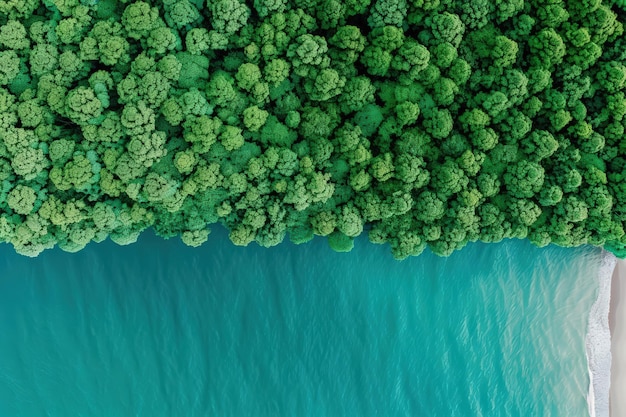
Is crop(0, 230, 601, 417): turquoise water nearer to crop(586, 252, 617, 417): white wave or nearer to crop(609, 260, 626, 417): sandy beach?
crop(609, 260, 626, 417): sandy beach

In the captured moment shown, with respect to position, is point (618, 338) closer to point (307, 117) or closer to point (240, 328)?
point (240, 328)

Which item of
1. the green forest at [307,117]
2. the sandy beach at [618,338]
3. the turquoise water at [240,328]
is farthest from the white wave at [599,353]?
the green forest at [307,117]

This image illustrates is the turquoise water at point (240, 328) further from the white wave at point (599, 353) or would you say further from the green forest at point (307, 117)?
the green forest at point (307, 117)

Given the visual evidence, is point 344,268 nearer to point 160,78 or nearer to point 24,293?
point 160,78

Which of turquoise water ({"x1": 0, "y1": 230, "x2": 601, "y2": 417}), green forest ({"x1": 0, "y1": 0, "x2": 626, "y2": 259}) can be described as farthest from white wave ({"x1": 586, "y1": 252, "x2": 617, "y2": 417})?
green forest ({"x1": 0, "y1": 0, "x2": 626, "y2": 259})

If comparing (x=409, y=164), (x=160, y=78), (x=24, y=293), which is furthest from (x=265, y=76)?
(x=24, y=293)

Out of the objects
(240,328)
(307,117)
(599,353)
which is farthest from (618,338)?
(307,117)
